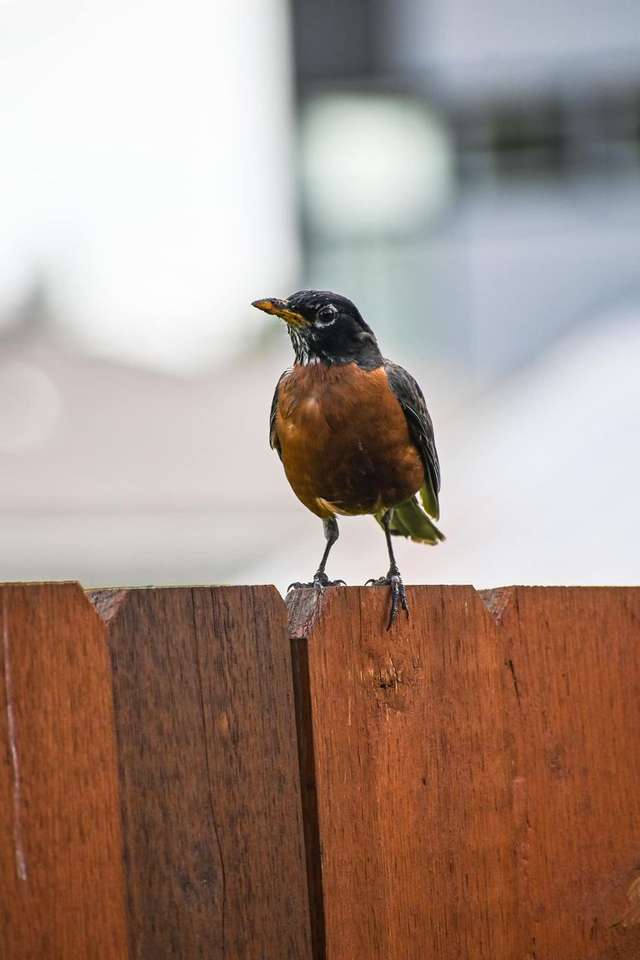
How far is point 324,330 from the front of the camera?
3.52 meters

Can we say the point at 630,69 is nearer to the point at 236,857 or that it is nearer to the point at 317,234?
the point at 317,234

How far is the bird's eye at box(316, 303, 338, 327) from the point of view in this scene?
139 inches

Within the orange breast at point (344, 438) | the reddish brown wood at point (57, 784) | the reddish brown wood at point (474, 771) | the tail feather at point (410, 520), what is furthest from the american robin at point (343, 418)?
the reddish brown wood at point (57, 784)

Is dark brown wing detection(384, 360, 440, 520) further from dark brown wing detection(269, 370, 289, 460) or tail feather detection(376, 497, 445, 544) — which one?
tail feather detection(376, 497, 445, 544)

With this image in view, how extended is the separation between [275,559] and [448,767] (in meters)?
5.34

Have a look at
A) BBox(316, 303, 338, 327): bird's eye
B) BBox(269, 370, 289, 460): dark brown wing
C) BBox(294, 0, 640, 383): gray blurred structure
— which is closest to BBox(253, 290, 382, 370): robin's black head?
BBox(316, 303, 338, 327): bird's eye

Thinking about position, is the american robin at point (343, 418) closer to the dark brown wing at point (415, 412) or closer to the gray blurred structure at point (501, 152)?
the dark brown wing at point (415, 412)

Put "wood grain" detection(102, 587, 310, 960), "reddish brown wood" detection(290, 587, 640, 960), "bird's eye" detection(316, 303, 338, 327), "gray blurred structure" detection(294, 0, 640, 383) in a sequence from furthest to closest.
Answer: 1. "gray blurred structure" detection(294, 0, 640, 383)
2. "bird's eye" detection(316, 303, 338, 327)
3. "reddish brown wood" detection(290, 587, 640, 960)
4. "wood grain" detection(102, 587, 310, 960)

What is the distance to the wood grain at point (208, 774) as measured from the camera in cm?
187

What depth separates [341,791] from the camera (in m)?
2.12

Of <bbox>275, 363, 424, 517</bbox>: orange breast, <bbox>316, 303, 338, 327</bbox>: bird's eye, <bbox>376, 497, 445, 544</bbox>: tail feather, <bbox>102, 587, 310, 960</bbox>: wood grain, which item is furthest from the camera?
<bbox>376, 497, 445, 544</bbox>: tail feather

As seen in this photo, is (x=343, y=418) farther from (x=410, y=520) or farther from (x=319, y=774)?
(x=319, y=774)

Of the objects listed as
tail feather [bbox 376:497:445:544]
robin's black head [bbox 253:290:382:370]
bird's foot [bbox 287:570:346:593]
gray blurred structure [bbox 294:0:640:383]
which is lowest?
bird's foot [bbox 287:570:346:593]

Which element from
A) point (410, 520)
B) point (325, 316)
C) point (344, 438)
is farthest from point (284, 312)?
point (410, 520)
